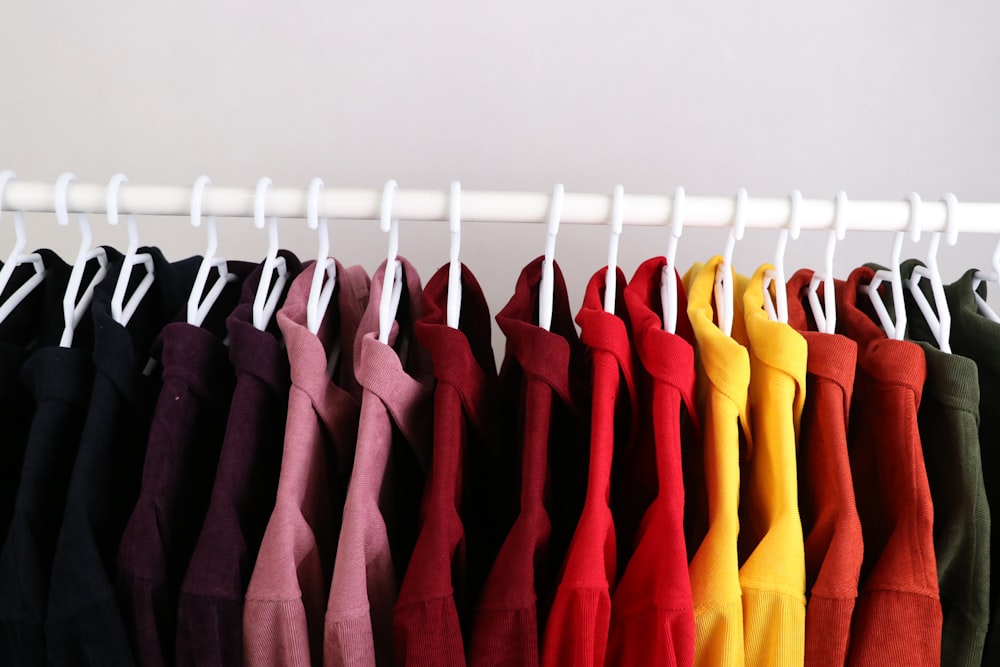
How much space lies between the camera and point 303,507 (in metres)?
0.69

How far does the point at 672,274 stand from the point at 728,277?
0.17 feet

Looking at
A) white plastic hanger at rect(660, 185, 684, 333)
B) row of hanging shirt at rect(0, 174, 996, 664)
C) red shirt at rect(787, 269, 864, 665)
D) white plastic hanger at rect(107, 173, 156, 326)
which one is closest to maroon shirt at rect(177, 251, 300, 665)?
row of hanging shirt at rect(0, 174, 996, 664)

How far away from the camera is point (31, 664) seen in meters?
0.62

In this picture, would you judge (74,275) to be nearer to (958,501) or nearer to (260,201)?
(260,201)

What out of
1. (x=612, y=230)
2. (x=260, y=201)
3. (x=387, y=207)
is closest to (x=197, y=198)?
(x=260, y=201)

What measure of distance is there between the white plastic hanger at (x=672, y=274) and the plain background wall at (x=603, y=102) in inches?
17.3

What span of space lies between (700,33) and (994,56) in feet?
1.43

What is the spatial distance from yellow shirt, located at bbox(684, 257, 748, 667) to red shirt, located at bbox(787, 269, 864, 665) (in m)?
0.06

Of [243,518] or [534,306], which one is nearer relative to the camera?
[243,518]

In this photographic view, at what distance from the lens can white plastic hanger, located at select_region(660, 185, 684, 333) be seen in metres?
0.72

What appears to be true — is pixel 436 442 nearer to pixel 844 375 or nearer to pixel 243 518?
pixel 243 518

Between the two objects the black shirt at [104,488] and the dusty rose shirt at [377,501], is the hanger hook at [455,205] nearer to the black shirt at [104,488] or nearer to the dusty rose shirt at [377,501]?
the dusty rose shirt at [377,501]

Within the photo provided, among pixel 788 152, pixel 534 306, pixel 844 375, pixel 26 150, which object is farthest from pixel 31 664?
pixel 788 152

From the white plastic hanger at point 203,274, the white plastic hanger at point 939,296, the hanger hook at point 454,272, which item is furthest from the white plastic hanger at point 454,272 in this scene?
the white plastic hanger at point 939,296
